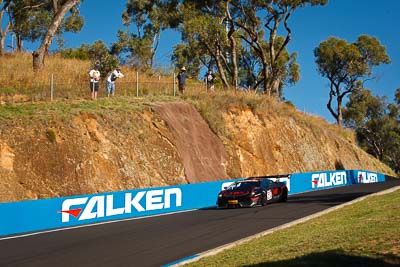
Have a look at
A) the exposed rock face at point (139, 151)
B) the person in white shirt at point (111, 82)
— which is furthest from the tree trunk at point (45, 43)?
the exposed rock face at point (139, 151)

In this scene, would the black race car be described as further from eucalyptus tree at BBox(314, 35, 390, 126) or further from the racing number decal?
eucalyptus tree at BBox(314, 35, 390, 126)

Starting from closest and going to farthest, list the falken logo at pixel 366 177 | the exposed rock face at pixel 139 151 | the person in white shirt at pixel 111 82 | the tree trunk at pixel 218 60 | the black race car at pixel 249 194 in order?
the black race car at pixel 249 194
the exposed rock face at pixel 139 151
the person in white shirt at pixel 111 82
the tree trunk at pixel 218 60
the falken logo at pixel 366 177

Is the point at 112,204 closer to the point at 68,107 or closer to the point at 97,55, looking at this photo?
the point at 68,107

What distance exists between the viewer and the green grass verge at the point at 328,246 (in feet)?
28.3

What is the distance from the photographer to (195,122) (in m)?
35.6

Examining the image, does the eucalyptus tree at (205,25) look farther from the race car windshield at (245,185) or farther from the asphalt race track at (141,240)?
the asphalt race track at (141,240)

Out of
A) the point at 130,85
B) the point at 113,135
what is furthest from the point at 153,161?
the point at 130,85

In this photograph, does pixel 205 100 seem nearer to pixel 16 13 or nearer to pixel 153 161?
pixel 153 161

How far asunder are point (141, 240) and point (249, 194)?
9579mm

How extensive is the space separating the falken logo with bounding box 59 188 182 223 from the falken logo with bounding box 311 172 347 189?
15.3m

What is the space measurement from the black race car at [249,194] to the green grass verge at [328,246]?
29.7 ft

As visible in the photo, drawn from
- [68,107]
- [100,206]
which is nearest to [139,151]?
[68,107]

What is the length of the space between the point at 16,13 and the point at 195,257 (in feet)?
156

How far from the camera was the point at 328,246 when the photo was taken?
1016cm
